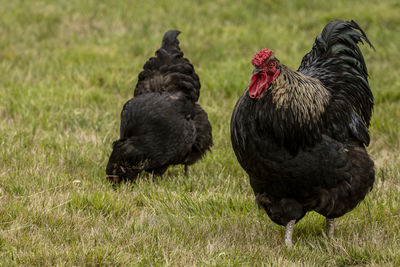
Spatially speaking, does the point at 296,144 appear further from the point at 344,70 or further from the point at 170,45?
the point at 170,45

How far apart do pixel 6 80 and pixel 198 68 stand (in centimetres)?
318

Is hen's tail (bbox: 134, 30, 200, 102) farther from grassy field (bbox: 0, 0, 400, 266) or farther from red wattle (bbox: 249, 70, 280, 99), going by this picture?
red wattle (bbox: 249, 70, 280, 99)

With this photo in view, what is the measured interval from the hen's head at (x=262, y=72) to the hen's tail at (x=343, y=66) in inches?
35.6

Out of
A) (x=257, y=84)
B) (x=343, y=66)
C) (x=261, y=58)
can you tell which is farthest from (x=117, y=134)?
(x=261, y=58)

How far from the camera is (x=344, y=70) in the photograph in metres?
4.89

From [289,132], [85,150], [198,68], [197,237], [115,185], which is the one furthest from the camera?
[198,68]

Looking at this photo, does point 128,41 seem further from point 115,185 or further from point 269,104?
point 269,104

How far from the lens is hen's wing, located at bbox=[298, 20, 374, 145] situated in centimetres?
468

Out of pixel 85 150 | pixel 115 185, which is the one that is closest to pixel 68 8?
pixel 85 150

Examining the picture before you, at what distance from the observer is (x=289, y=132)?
4016 millimetres

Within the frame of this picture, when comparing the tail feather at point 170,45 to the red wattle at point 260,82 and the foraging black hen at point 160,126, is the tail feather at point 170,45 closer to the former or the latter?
the foraging black hen at point 160,126

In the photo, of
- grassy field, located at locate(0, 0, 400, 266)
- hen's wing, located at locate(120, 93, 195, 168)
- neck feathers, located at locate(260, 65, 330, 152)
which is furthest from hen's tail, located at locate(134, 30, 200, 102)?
neck feathers, located at locate(260, 65, 330, 152)

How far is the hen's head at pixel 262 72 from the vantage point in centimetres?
395

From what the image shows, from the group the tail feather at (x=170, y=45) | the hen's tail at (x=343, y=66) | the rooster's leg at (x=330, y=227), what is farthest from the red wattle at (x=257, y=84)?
the tail feather at (x=170, y=45)
